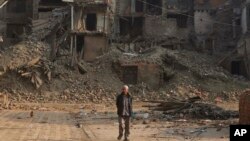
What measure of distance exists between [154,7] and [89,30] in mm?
9987

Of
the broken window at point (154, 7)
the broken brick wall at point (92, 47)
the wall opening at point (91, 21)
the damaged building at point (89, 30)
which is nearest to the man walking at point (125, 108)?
the damaged building at point (89, 30)

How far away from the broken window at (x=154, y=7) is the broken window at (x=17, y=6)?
14528 mm

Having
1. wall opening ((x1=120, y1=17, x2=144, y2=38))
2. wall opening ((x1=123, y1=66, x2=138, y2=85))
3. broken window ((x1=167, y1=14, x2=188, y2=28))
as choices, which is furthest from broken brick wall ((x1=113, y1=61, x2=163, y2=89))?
broken window ((x1=167, y1=14, x2=188, y2=28))

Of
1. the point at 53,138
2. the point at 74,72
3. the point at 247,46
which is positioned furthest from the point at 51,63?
the point at 53,138

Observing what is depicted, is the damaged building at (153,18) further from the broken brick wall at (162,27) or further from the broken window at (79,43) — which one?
the broken window at (79,43)

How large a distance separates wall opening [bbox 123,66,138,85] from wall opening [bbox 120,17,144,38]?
11.0 meters

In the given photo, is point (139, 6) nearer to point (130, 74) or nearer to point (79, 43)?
point (79, 43)

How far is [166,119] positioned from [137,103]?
14.3 meters

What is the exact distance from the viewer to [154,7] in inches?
2109

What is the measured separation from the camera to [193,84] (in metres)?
41.4

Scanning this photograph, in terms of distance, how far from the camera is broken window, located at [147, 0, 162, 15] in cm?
5334

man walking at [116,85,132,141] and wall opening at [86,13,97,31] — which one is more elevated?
wall opening at [86,13,97,31]

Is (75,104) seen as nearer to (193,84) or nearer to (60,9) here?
(193,84)

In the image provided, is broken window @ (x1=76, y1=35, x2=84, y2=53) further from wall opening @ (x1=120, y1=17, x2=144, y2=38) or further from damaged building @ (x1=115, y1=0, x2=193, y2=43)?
wall opening @ (x1=120, y1=17, x2=144, y2=38)
